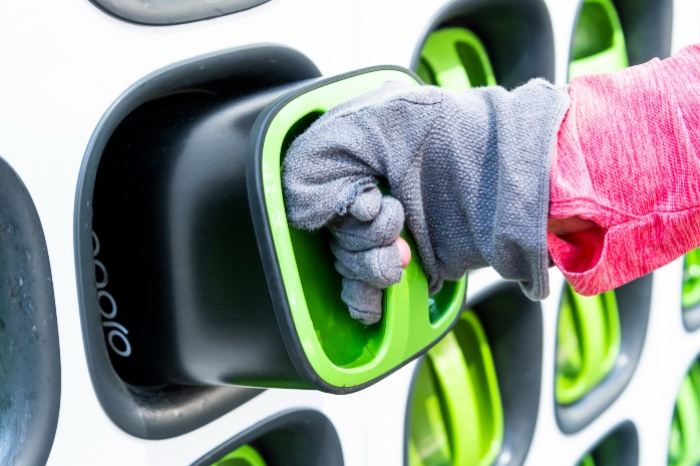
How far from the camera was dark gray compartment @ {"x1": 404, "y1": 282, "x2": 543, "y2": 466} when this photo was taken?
3.71ft

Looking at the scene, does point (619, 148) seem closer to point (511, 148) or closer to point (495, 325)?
point (511, 148)

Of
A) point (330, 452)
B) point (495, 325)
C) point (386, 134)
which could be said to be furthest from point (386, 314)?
point (495, 325)

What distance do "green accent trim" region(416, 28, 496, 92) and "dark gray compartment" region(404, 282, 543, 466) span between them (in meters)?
0.28

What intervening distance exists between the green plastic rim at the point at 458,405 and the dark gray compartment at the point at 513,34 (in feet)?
1.11

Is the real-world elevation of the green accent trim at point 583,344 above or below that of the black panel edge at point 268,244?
below

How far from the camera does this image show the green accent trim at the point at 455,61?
1.04 m

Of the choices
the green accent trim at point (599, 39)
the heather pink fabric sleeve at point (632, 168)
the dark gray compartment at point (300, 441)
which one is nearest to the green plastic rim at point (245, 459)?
the dark gray compartment at point (300, 441)

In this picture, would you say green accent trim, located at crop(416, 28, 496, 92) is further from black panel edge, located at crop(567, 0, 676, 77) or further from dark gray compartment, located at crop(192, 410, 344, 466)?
dark gray compartment, located at crop(192, 410, 344, 466)

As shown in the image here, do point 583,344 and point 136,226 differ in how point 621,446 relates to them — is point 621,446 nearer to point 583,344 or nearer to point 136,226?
point 583,344

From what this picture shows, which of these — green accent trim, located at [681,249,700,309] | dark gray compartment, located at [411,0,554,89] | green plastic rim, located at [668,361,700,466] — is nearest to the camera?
dark gray compartment, located at [411,0,554,89]

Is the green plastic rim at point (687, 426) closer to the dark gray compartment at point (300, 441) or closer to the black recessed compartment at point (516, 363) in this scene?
the black recessed compartment at point (516, 363)

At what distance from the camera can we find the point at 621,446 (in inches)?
55.5

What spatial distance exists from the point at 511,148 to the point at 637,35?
2.87 ft

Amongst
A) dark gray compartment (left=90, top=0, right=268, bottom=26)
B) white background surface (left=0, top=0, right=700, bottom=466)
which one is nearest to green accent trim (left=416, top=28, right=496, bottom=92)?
white background surface (left=0, top=0, right=700, bottom=466)
